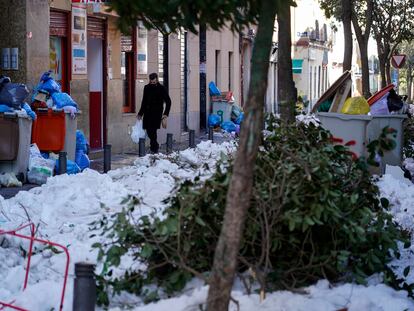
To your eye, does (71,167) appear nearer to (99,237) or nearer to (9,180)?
(9,180)

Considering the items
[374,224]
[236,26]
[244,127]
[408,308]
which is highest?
[236,26]

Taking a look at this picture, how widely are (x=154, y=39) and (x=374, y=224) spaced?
19.1m

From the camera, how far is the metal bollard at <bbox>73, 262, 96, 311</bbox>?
18.2ft

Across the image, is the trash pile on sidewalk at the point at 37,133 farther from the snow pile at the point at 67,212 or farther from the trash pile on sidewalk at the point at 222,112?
the trash pile on sidewalk at the point at 222,112

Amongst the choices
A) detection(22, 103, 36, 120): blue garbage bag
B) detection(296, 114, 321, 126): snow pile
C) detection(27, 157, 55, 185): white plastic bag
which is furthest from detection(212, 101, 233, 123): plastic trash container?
detection(296, 114, 321, 126): snow pile

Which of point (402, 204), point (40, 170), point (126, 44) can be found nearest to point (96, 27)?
point (126, 44)

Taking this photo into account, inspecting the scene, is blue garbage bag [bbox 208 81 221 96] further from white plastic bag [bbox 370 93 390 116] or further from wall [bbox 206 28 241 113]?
white plastic bag [bbox 370 93 390 116]

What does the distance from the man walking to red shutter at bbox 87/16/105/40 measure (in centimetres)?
202

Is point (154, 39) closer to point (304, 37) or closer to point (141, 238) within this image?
point (141, 238)

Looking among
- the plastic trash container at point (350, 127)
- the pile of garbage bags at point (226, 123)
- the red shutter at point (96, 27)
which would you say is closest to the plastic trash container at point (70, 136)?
the plastic trash container at point (350, 127)

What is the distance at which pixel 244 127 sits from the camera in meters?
5.05

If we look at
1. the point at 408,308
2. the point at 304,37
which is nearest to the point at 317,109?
the point at 408,308

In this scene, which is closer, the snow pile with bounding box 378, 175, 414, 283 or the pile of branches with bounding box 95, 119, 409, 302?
the pile of branches with bounding box 95, 119, 409, 302

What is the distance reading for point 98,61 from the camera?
2186 centimetres
